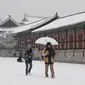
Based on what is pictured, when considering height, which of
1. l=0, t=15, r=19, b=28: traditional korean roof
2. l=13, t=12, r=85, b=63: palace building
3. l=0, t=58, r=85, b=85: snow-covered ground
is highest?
l=0, t=15, r=19, b=28: traditional korean roof

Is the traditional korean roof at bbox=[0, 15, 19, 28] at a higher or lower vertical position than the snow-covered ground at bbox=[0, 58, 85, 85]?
higher

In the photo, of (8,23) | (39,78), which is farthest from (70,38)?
(8,23)

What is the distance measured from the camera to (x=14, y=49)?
4488 centimetres

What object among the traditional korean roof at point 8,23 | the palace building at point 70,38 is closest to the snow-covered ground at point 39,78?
the palace building at point 70,38

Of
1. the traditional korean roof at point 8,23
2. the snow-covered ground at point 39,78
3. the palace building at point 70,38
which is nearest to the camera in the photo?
the snow-covered ground at point 39,78

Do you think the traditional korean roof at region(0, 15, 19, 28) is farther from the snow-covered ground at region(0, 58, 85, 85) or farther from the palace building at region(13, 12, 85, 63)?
the snow-covered ground at region(0, 58, 85, 85)

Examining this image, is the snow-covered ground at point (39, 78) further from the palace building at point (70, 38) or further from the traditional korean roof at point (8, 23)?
the traditional korean roof at point (8, 23)

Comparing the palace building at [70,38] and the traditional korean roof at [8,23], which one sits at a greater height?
the traditional korean roof at [8,23]

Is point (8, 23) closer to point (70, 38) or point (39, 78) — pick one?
point (70, 38)

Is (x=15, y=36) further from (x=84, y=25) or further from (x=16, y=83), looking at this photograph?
(x=16, y=83)

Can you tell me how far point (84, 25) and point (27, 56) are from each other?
38.7ft

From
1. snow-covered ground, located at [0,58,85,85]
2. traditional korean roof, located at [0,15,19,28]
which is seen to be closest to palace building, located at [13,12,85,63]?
snow-covered ground, located at [0,58,85,85]

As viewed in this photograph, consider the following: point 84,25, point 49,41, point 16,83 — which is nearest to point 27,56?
point 49,41

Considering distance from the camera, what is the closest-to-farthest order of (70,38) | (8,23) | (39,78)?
1. (39,78)
2. (70,38)
3. (8,23)
